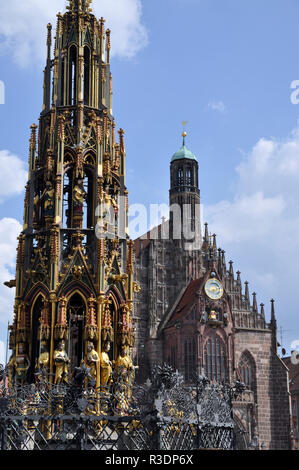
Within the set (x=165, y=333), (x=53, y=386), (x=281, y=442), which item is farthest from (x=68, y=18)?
(x=281, y=442)

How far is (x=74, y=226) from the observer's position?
26219 mm

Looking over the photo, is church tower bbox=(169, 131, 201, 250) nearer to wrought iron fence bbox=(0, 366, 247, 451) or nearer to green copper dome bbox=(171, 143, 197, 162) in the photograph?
green copper dome bbox=(171, 143, 197, 162)

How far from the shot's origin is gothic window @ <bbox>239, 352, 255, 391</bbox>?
6394cm

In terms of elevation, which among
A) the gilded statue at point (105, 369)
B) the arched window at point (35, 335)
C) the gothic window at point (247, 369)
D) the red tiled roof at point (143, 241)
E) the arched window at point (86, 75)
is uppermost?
the red tiled roof at point (143, 241)

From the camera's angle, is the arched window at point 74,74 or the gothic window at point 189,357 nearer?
the arched window at point 74,74

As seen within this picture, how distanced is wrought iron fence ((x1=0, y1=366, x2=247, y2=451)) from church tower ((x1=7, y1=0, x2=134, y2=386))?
2.41 m

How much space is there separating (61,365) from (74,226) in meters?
5.38

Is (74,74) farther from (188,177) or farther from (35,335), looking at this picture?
(188,177)

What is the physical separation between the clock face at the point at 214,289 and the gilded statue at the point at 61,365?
38840 mm

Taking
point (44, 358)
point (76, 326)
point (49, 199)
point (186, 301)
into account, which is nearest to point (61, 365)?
point (44, 358)

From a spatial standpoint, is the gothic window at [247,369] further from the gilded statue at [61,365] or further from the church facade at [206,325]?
the gilded statue at [61,365]

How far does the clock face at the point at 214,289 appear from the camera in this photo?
61875 mm

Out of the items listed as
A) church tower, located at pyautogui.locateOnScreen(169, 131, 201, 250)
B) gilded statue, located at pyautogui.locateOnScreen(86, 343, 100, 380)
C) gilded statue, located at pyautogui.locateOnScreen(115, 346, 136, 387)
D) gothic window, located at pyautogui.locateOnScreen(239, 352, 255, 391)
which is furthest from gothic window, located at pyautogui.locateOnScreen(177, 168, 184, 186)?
gilded statue, located at pyautogui.locateOnScreen(86, 343, 100, 380)

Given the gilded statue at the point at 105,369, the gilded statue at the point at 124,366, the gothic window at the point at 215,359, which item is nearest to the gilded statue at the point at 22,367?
the gilded statue at the point at 105,369
